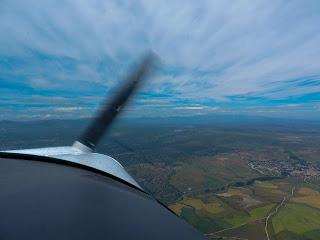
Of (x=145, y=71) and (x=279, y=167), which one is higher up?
(x=145, y=71)

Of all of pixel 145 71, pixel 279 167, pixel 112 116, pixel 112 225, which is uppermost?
pixel 145 71

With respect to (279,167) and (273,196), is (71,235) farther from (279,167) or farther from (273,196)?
(279,167)

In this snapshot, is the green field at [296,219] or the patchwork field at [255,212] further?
the green field at [296,219]

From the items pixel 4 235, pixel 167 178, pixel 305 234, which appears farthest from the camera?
pixel 167 178

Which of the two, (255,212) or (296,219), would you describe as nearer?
(296,219)

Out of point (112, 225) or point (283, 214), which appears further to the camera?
point (283, 214)

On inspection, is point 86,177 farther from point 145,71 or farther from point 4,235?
point 145,71

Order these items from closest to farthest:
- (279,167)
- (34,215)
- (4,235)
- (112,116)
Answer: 1. (4,235)
2. (34,215)
3. (112,116)
4. (279,167)

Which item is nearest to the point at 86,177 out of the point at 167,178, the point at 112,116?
the point at 112,116

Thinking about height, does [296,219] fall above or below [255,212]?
above

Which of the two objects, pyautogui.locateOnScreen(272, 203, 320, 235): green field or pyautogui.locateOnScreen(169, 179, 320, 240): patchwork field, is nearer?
pyautogui.locateOnScreen(169, 179, 320, 240): patchwork field
